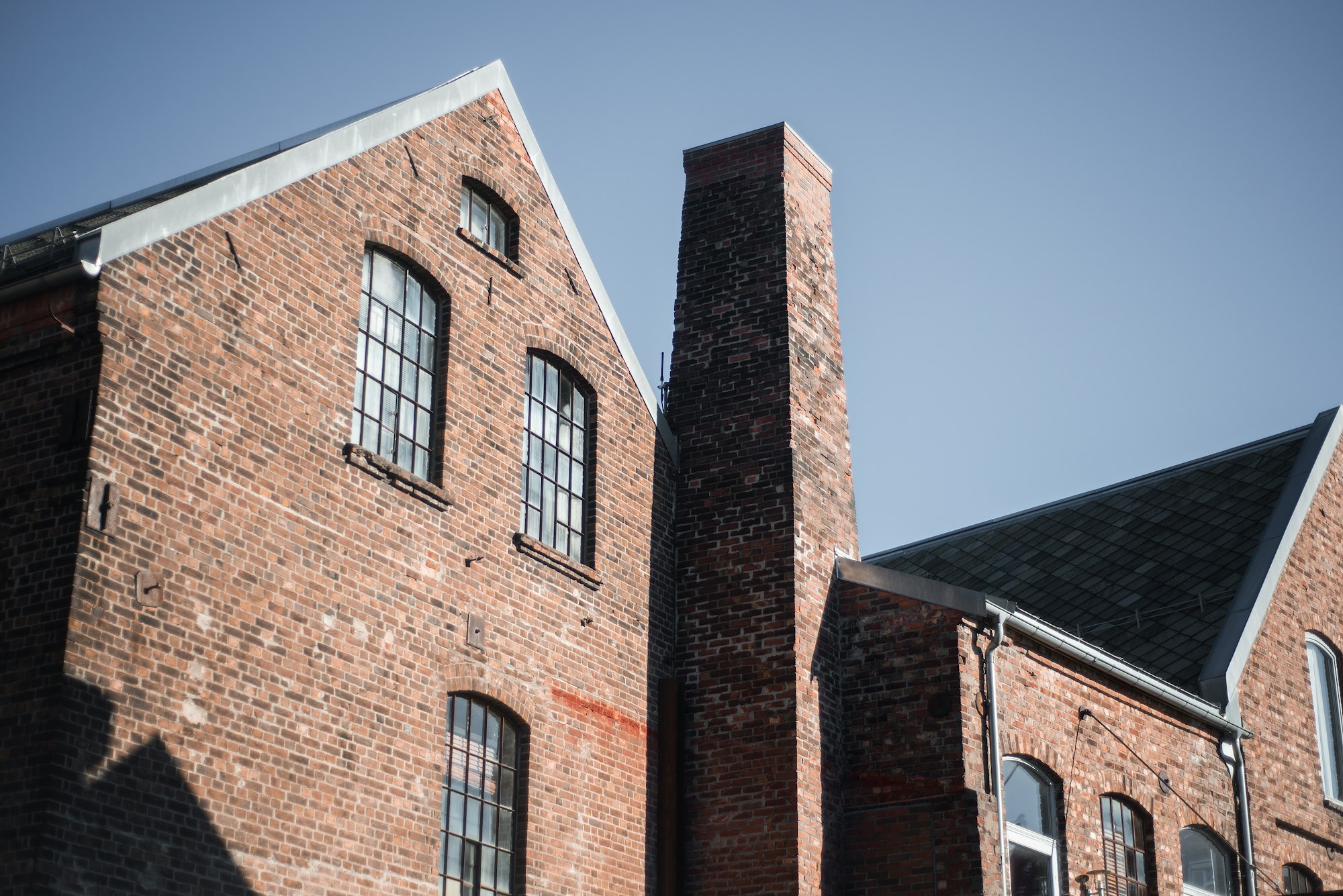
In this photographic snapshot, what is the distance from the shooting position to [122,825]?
977 centimetres

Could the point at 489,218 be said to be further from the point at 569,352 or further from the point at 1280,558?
the point at 1280,558

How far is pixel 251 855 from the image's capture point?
418 inches

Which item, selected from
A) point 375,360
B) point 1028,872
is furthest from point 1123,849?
point 375,360

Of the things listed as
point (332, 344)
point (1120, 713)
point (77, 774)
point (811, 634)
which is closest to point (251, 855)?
point (77, 774)

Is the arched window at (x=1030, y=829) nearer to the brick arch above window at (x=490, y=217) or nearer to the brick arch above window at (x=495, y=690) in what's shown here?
the brick arch above window at (x=495, y=690)

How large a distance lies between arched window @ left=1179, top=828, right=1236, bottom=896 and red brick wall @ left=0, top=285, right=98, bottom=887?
12.8 meters

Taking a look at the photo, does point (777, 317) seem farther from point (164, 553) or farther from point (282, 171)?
point (164, 553)

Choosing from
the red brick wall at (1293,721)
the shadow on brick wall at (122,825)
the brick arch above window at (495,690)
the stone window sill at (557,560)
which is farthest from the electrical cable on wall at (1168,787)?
the shadow on brick wall at (122,825)

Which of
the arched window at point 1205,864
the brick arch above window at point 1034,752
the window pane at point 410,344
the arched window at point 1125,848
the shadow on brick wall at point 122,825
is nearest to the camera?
the shadow on brick wall at point 122,825

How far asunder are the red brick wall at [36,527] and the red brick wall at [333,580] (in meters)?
0.17

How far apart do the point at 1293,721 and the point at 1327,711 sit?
1.60 metres

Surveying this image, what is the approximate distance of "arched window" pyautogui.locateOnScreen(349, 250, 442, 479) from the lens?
12812 millimetres

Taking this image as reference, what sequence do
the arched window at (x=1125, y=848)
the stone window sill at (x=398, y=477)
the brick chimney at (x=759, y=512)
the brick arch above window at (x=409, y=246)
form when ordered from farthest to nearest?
the arched window at (x=1125, y=848)
the brick chimney at (x=759, y=512)
the brick arch above window at (x=409, y=246)
the stone window sill at (x=398, y=477)

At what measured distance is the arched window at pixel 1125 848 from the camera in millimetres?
16469
